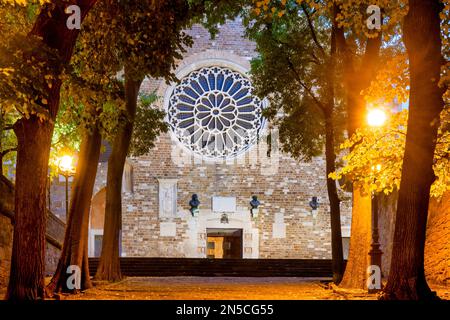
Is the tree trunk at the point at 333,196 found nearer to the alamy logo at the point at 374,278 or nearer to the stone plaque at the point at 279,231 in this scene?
the alamy logo at the point at 374,278

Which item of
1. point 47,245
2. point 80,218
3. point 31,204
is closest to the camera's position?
point 31,204

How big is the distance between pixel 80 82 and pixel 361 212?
561cm

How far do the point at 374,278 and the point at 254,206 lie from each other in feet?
55.9

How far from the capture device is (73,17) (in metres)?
8.81

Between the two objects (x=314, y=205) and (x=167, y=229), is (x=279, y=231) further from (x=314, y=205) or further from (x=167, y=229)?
(x=167, y=229)

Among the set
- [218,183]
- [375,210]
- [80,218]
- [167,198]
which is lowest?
[80,218]

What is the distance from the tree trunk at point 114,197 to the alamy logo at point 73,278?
3.50 metres

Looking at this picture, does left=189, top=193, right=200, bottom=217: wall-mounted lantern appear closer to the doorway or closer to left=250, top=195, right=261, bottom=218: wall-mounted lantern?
the doorway

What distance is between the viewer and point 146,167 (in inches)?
1117

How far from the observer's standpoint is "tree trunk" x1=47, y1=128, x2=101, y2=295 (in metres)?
11.3

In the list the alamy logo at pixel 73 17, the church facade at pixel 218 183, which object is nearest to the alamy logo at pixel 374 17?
the alamy logo at pixel 73 17

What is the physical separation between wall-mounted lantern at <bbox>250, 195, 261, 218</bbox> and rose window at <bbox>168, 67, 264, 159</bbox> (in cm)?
221

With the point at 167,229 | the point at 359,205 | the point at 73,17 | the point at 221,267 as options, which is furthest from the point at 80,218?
the point at 167,229
